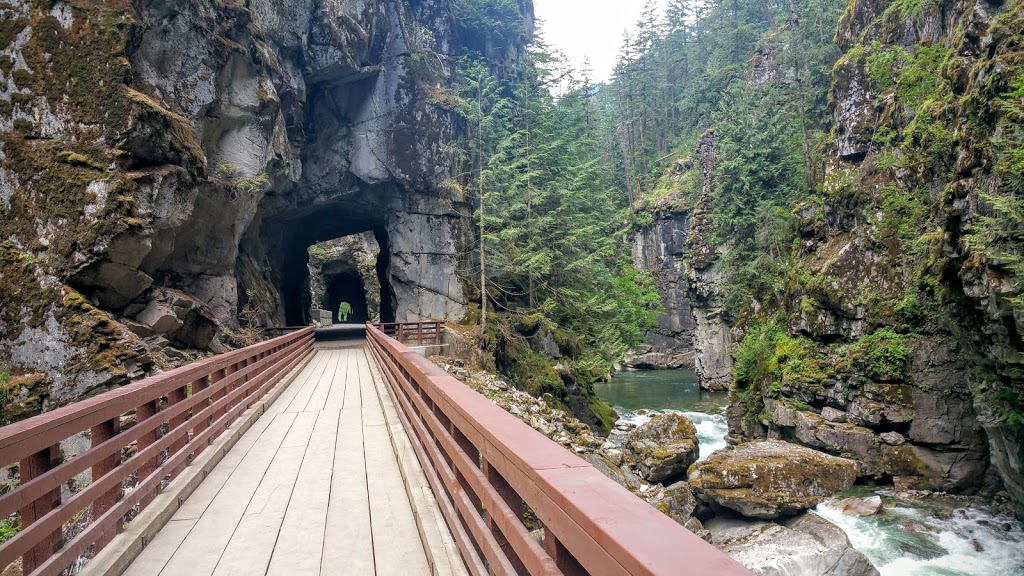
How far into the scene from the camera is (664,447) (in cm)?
1455

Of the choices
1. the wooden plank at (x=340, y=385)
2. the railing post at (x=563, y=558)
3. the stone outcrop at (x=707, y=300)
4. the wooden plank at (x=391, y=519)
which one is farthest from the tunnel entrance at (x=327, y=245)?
the railing post at (x=563, y=558)

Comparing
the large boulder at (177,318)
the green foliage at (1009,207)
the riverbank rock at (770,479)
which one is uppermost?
the green foliage at (1009,207)

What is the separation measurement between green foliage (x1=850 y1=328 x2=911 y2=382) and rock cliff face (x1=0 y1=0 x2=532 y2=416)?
15.3 metres

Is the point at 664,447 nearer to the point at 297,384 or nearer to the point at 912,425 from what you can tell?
the point at 912,425

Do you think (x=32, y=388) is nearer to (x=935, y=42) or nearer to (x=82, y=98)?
(x=82, y=98)

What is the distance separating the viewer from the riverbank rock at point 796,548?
925cm

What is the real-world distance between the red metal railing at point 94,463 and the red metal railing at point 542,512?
1.97m

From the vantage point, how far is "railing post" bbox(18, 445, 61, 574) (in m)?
2.47

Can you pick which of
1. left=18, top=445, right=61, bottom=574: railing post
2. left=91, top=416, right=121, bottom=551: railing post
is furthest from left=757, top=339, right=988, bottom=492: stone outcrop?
left=18, top=445, right=61, bottom=574: railing post

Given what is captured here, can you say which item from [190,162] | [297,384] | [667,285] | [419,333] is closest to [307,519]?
[297,384]

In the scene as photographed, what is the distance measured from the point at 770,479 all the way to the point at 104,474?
12.4 m

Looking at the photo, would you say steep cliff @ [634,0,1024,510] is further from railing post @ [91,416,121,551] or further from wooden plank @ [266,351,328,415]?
wooden plank @ [266,351,328,415]

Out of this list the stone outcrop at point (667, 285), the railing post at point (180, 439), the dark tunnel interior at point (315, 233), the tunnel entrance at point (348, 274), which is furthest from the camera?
the tunnel entrance at point (348, 274)

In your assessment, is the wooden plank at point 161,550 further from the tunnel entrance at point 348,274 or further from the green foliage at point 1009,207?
the tunnel entrance at point 348,274
